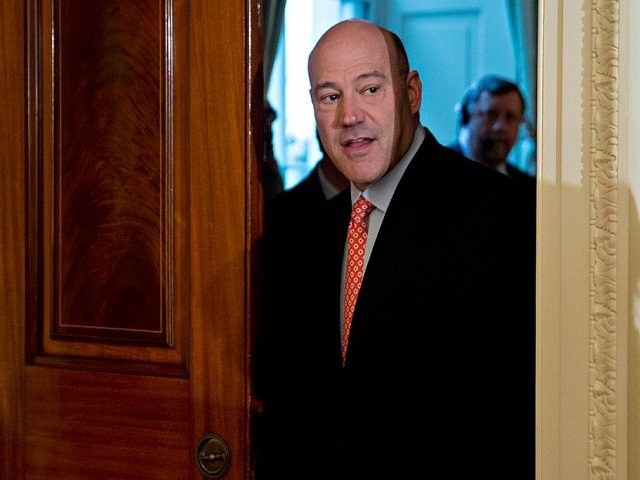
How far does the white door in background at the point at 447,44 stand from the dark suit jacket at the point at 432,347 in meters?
0.07

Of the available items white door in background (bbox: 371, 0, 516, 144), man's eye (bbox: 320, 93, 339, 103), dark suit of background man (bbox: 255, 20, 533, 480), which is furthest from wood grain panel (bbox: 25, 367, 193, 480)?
white door in background (bbox: 371, 0, 516, 144)

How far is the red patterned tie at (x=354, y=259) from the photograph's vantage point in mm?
1521

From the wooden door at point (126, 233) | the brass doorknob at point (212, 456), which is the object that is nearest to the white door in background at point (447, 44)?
the wooden door at point (126, 233)

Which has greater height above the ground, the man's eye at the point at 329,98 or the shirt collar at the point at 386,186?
the man's eye at the point at 329,98

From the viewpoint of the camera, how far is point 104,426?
1.73 m

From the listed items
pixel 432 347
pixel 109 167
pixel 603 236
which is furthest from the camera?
pixel 109 167

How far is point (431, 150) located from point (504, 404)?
1.56ft

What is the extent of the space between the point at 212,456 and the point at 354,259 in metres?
0.51

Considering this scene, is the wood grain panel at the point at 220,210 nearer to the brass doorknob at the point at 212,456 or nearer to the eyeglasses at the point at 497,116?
the brass doorknob at the point at 212,456

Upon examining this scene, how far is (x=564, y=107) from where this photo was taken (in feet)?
4.35

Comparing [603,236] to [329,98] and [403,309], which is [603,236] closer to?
[403,309]

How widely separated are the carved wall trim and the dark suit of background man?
0.12m

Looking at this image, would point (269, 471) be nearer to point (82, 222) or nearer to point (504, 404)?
point (504, 404)

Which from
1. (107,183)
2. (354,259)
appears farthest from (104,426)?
(354,259)
